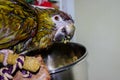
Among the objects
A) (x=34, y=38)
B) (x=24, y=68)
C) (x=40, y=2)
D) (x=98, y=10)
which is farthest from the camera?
(x=98, y=10)

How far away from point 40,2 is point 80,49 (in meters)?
0.21

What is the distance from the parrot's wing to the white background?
0.51 meters

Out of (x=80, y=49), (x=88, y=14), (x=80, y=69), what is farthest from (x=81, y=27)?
(x=80, y=69)

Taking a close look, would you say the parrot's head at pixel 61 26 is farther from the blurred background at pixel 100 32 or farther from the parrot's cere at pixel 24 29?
the blurred background at pixel 100 32

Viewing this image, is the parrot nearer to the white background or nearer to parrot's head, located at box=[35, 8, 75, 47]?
parrot's head, located at box=[35, 8, 75, 47]

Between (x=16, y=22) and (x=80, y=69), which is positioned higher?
(x=16, y=22)

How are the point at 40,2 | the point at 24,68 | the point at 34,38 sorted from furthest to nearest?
the point at 40,2 → the point at 34,38 → the point at 24,68

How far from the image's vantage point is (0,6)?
17.4 inches

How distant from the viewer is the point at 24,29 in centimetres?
46

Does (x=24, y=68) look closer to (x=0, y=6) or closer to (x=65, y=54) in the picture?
A: (x=0, y=6)

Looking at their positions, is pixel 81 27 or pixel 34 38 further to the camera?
pixel 81 27

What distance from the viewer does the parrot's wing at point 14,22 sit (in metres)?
0.43

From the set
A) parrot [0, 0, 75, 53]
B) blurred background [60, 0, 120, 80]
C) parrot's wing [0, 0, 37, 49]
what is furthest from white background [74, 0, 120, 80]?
parrot's wing [0, 0, 37, 49]

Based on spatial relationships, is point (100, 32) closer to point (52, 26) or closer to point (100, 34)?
point (100, 34)
